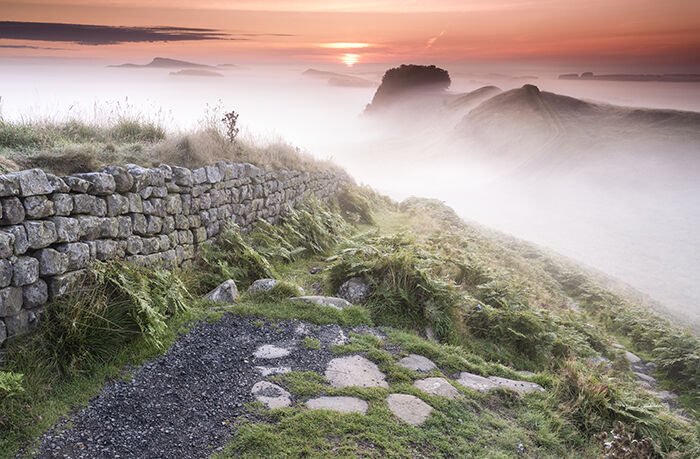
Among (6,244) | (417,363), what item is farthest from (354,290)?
(6,244)

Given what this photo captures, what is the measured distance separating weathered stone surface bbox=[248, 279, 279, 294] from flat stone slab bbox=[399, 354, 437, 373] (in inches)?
110

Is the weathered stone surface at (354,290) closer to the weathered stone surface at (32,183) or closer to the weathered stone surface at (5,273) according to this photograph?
the weathered stone surface at (32,183)

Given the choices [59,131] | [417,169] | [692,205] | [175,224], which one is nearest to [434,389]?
[175,224]

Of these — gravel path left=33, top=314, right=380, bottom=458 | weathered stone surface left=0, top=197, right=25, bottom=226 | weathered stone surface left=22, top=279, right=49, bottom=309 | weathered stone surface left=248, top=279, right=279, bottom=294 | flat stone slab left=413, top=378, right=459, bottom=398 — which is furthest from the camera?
weathered stone surface left=248, top=279, right=279, bottom=294

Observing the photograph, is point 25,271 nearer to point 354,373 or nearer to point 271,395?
point 271,395

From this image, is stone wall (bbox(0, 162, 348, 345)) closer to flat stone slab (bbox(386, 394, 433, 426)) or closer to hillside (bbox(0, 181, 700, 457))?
hillside (bbox(0, 181, 700, 457))

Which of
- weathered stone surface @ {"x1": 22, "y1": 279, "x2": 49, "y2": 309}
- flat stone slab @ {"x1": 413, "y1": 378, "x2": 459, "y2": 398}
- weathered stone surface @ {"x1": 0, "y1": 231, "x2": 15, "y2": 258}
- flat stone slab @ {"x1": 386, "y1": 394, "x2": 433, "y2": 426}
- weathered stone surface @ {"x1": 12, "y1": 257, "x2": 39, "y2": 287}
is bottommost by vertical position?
flat stone slab @ {"x1": 413, "y1": 378, "x2": 459, "y2": 398}

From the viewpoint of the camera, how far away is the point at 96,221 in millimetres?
6039

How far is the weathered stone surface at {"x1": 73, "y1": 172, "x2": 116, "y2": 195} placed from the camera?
19.9ft

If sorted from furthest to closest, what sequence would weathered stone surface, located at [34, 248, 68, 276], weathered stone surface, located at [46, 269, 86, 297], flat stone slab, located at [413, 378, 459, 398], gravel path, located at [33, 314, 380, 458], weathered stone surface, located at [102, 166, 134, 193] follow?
1. weathered stone surface, located at [102, 166, 134, 193]
2. flat stone slab, located at [413, 378, 459, 398]
3. weathered stone surface, located at [46, 269, 86, 297]
4. weathered stone surface, located at [34, 248, 68, 276]
5. gravel path, located at [33, 314, 380, 458]

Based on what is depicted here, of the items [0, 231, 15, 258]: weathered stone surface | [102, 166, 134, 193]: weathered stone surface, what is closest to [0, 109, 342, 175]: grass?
[102, 166, 134, 193]: weathered stone surface

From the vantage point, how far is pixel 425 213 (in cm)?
2195

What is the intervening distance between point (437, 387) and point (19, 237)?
212 inches

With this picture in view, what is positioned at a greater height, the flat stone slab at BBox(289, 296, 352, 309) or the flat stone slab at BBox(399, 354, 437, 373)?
the flat stone slab at BBox(289, 296, 352, 309)
